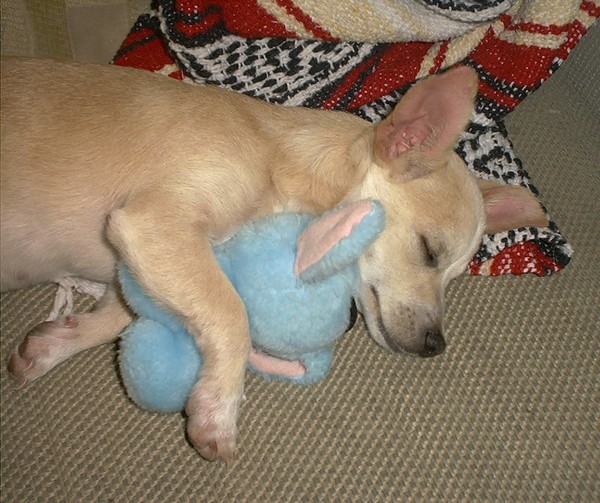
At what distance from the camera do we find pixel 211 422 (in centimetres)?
179

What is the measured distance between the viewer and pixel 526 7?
2729mm

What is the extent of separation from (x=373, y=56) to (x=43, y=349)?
1790mm

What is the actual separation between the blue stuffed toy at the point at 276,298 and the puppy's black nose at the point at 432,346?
40 cm

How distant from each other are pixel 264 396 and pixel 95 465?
0.58 m

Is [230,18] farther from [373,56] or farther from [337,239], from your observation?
[337,239]

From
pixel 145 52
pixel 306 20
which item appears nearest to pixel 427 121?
pixel 306 20

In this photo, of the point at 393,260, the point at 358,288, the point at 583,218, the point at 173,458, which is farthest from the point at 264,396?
the point at 583,218

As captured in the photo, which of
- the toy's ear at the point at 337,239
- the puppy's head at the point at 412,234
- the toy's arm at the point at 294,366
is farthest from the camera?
the puppy's head at the point at 412,234

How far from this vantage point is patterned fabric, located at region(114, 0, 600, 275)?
97.7 inches

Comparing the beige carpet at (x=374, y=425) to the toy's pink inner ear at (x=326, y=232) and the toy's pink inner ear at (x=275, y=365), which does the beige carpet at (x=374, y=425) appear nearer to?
the toy's pink inner ear at (x=275, y=365)

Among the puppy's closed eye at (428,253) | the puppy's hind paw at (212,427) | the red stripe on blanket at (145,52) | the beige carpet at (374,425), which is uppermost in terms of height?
the red stripe on blanket at (145,52)

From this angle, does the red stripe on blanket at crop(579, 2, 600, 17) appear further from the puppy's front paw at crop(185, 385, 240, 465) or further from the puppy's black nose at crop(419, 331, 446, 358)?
the puppy's front paw at crop(185, 385, 240, 465)

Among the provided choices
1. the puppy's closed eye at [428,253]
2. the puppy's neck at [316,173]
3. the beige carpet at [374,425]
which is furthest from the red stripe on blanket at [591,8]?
the puppy's closed eye at [428,253]

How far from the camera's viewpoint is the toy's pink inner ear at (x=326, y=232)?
63.9 inches
